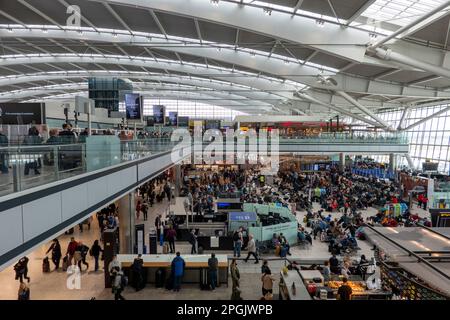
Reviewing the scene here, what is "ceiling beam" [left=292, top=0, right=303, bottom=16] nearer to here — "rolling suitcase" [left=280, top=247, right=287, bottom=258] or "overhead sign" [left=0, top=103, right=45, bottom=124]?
"rolling suitcase" [left=280, top=247, right=287, bottom=258]

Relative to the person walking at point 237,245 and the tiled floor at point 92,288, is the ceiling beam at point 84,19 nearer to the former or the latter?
the tiled floor at point 92,288

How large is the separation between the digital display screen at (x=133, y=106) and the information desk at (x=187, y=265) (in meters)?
9.26

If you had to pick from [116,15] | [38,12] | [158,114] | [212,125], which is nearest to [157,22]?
[116,15]

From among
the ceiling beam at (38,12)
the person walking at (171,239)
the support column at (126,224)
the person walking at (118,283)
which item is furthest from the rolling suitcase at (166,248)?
the ceiling beam at (38,12)

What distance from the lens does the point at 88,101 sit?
10.9m

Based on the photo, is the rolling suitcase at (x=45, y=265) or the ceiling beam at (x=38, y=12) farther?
the ceiling beam at (x=38, y=12)

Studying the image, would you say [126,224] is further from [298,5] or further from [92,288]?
[298,5]

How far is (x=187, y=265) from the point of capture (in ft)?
33.0

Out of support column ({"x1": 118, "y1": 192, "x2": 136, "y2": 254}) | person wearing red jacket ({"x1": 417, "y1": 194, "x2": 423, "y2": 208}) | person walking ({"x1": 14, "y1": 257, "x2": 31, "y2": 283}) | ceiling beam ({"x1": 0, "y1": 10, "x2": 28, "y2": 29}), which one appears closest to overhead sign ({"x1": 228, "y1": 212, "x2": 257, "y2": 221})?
support column ({"x1": 118, "y1": 192, "x2": 136, "y2": 254})

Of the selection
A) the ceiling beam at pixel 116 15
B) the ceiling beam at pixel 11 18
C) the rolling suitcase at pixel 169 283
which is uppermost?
the ceiling beam at pixel 116 15

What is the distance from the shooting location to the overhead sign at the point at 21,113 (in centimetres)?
1377

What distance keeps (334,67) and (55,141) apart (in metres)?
24.1

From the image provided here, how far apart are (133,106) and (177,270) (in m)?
10.6
